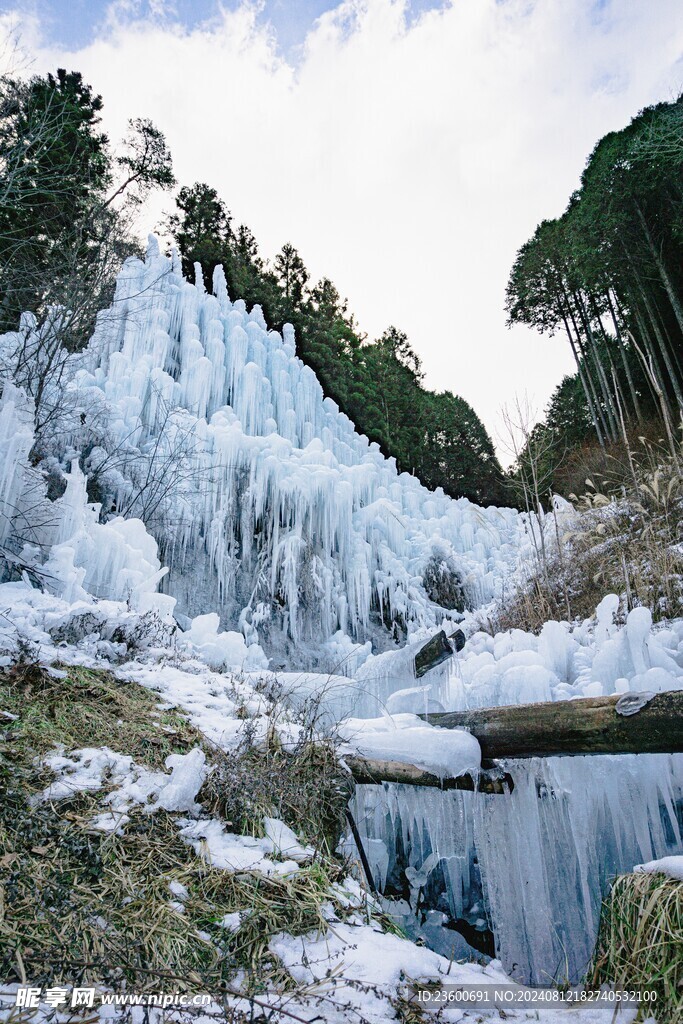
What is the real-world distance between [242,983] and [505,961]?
1.99 metres

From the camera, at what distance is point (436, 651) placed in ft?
11.4

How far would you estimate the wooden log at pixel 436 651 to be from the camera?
3438 millimetres

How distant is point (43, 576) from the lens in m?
4.39

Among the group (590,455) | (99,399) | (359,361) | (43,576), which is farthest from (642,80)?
(43,576)

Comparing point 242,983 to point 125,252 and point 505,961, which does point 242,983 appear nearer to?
point 505,961

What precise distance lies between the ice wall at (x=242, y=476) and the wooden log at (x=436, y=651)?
4.92 m

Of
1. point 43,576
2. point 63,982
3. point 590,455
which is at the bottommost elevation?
point 63,982

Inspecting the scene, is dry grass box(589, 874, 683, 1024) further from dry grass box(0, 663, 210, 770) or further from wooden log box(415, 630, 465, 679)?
dry grass box(0, 663, 210, 770)

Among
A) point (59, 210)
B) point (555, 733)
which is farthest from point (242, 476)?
point (555, 733)

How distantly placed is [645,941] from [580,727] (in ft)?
2.60

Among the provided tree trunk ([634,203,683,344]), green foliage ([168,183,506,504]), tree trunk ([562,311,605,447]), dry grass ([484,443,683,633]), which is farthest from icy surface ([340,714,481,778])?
tree trunk ([562,311,605,447])

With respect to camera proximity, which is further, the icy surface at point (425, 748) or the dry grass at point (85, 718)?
the icy surface at point (425, 748)

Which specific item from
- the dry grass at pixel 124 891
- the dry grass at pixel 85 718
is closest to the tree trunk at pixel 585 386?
the dry grass at pixel 85 718

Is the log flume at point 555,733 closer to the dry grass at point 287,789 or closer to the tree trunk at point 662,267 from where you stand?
the dry grass at point 287,789
